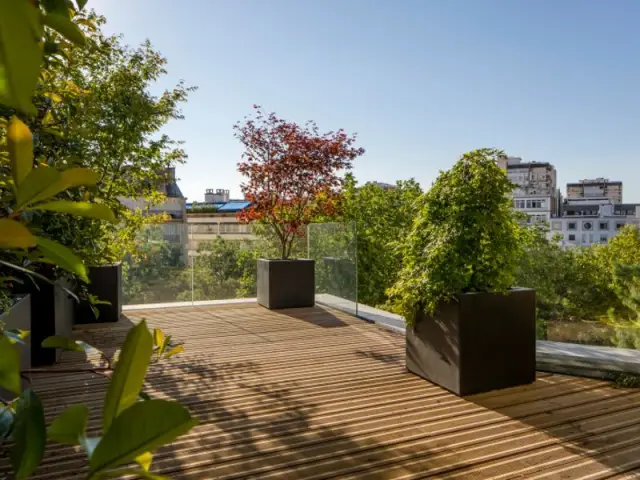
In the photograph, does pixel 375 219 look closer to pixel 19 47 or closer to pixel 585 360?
pixel 585 360

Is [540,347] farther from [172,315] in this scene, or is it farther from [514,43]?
[514,43]

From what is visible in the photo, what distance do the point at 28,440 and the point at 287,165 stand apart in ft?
25.2

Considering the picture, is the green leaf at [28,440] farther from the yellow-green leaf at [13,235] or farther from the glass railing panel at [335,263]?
the glass railing panel at [335,263]

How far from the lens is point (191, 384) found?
153 inches

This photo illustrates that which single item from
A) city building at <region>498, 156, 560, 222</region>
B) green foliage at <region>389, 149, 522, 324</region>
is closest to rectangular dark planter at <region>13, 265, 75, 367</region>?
green foliage at <region>389, 149, 522, 324</region>

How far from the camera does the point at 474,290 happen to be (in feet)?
12.4

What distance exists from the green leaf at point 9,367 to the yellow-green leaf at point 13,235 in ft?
0.41

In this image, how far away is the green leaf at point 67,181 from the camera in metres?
0.31

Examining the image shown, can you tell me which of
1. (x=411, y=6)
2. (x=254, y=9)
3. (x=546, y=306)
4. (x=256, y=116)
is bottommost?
(x=546, y=306)

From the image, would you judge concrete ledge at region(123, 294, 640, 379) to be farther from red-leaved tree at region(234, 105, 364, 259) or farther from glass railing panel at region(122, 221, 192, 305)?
glass railing panel at region(122, 221, 192, 305)

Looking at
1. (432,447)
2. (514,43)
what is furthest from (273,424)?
(514,43)

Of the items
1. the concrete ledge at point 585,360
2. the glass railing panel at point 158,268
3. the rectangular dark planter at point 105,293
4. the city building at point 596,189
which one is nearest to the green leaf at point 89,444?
the concrete ledge at point 585,360

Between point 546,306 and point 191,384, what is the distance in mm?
13377

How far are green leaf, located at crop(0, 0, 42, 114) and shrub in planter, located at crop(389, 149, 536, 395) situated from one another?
3610 mm
